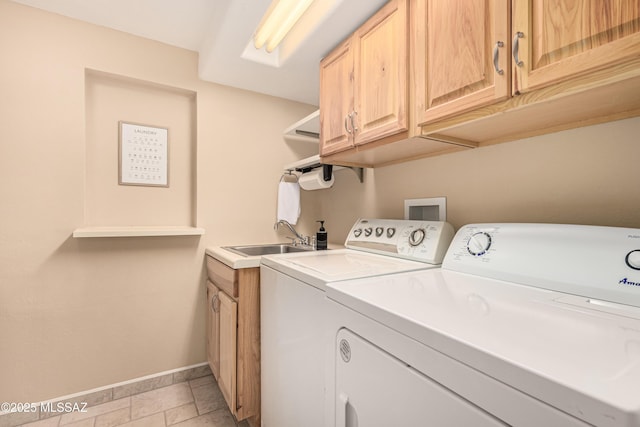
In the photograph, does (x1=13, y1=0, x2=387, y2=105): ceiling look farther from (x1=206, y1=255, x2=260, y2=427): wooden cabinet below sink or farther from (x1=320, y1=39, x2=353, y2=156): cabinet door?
(x1=206, y1=255, x2=260, y2=427): wooden cabinet below sink

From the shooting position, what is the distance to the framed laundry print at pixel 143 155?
194 cm

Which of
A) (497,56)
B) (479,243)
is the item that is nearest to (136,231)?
(479,243)

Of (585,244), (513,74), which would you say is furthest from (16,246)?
(585,244)

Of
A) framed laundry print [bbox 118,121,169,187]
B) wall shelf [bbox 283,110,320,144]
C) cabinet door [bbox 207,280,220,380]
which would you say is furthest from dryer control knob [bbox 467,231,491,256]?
framed laundry print [bbox 118,121,169,187]

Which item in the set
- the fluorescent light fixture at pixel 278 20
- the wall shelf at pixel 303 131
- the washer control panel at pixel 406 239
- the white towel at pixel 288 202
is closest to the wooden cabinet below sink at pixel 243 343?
the washer control panel at pixel 406 239

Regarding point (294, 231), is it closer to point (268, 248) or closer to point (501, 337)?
point (268, 248)

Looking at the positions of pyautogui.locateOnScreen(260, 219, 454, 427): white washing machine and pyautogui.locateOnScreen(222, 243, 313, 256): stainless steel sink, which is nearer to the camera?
pyautogui.locateOnScreen(260, 219, 454, 427): white washing machine

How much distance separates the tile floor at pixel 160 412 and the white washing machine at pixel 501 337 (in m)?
1.23

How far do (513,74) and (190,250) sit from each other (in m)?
2.08

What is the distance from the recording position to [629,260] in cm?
72

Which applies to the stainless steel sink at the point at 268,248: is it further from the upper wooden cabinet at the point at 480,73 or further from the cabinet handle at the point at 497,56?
the cabinet handle at the point at 497,56

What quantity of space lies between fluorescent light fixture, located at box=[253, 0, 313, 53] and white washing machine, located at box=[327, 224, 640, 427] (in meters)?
1.34

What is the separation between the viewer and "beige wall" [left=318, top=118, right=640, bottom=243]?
0.89 metres

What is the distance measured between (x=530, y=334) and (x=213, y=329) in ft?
6.03
